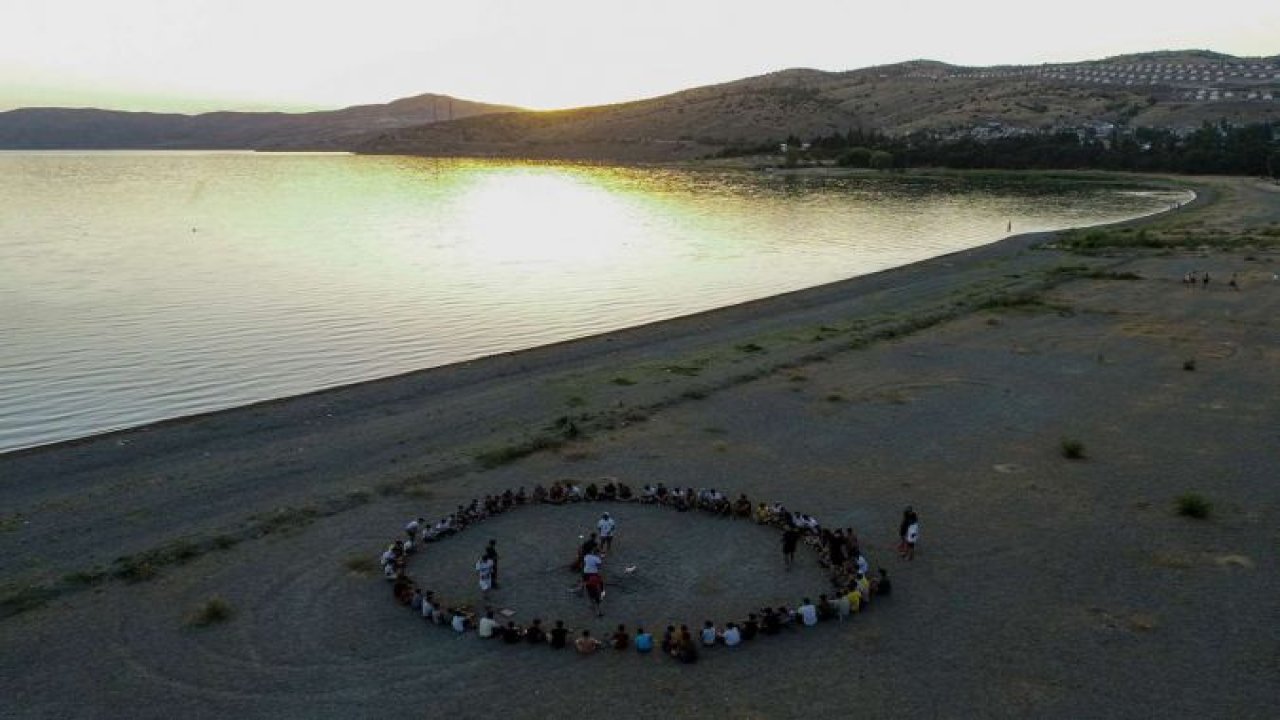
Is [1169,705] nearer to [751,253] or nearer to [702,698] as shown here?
[702,698]

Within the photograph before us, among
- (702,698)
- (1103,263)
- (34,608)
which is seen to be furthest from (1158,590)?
(1103,263)

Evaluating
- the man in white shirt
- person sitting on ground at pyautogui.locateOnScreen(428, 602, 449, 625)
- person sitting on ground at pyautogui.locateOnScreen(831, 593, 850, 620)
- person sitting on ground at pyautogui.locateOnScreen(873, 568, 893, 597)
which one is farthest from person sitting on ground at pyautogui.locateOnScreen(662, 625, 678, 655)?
person sitting on ground at pyautogui.locateOnScreen(873, 568, 893, 597)

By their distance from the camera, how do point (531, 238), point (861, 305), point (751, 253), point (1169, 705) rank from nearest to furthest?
1. point (1169, 705)
2. point (861, 305)
3. point (751, 253)
4. point (531, 238)

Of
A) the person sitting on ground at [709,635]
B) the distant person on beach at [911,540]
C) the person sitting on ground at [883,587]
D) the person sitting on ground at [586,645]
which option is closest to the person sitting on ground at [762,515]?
the distant person on beach at [911,540]

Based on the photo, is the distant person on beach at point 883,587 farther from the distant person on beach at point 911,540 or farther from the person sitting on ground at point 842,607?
the distant person on beach at point 911,540

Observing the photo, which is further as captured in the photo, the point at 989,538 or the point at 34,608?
the point at 989,538

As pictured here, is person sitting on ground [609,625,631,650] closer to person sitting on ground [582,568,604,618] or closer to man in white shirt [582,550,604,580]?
person sitting on ground [582,568,604,618]

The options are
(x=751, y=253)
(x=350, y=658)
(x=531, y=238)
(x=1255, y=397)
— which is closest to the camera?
(x=350, y=658)

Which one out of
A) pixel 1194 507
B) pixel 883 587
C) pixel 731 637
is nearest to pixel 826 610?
pixel 883 587
